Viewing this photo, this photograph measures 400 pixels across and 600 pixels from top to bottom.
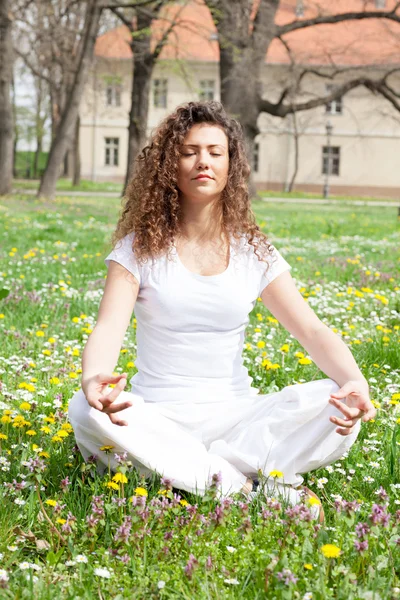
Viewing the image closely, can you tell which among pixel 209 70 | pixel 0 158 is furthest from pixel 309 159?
pixel 0 158

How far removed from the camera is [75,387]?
3975 millimetres

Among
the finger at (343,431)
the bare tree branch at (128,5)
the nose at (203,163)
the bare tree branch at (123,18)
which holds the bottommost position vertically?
the finger at (343,431)

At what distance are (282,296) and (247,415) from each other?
1.61 feet

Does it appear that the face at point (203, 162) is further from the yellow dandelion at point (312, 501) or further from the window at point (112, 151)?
the window at point (112, 151)

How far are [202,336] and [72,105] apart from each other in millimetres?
18678

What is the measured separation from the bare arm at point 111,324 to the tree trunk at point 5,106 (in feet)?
59.5

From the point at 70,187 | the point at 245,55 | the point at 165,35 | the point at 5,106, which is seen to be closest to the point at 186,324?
the point at 5,106

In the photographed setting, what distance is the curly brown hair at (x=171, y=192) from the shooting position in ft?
10.0

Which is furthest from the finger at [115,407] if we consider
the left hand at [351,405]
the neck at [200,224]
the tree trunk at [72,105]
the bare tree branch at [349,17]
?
the bare tree branch at [349,17]

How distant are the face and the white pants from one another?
81 centimetres

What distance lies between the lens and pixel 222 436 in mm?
2996

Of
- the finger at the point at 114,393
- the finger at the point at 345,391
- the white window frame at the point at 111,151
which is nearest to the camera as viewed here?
the finger at the point at 114,393

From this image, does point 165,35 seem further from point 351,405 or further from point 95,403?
point 95,403

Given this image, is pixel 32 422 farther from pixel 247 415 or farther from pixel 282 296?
pixel 282 296
